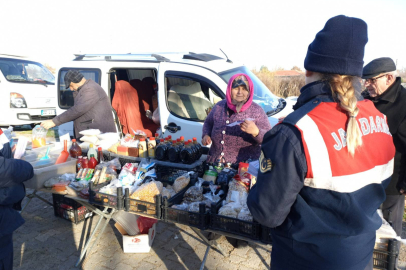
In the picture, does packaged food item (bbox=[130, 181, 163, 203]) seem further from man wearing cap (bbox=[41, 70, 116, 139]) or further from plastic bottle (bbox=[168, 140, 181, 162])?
man wearing cap (bbox=[41, 70, 116, 139])

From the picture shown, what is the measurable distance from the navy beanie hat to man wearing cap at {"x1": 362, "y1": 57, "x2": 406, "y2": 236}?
159 centimetres

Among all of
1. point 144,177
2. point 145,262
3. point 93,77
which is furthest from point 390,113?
point 93,77

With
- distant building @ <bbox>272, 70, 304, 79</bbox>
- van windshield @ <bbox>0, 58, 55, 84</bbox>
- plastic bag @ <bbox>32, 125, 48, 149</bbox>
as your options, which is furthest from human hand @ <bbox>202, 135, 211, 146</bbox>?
distant building @ <bbox>272, 70, 304, 79</bbox>

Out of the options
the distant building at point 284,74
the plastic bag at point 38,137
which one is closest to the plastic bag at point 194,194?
the plastic bag at point 38,137

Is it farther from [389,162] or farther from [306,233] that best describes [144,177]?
[389,162]

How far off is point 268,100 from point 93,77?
3202 mm

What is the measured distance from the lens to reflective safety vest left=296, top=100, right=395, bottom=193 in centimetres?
119

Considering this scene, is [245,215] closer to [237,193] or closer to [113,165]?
[237,193]

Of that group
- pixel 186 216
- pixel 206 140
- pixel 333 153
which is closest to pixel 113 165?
pixel 206 140

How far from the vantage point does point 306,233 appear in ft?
4.19

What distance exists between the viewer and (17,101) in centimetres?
839

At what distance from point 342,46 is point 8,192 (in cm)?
232

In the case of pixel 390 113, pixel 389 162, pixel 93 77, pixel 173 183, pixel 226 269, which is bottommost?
pixel 226 269

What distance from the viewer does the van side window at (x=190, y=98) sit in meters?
4.56
